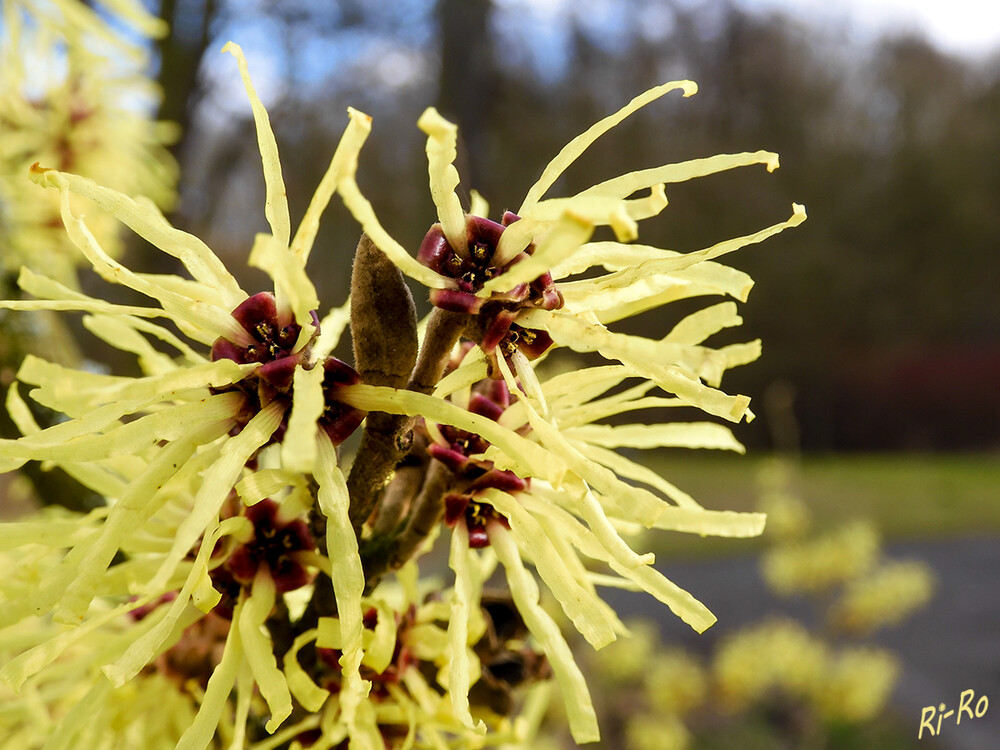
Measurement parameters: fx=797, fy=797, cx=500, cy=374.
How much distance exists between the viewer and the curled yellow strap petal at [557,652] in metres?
0.36

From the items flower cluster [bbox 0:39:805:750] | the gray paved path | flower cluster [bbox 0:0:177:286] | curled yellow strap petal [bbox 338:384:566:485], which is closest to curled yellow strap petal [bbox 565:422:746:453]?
flower cluster [bbox 0:39:805:750]

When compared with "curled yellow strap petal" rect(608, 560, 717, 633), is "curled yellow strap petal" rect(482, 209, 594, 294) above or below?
above

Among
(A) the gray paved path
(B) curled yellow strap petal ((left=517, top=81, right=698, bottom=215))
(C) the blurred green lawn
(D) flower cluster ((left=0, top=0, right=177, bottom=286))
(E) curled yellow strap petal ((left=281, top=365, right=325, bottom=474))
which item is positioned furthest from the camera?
(C) the blurred green lawn

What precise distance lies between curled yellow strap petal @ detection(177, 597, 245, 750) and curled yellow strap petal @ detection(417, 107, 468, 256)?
0.21 m

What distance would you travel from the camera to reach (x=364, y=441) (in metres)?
0.36

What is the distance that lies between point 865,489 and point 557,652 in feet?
27.1

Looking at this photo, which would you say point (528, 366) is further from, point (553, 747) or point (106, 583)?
point (553, 747)

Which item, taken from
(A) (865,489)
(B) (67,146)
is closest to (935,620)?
(A) (865,489)

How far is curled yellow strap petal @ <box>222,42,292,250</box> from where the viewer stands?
1.11 ft

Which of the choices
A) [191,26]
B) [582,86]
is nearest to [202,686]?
[191,26]

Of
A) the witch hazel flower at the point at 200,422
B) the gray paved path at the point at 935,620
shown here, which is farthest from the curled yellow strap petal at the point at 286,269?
the gray paved path at the point at 935,620

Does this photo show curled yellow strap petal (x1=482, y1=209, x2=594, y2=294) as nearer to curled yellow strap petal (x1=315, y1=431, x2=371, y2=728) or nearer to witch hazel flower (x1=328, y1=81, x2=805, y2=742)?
witch hazel flower (x1=328, y1=81, x2=805, y2=742)

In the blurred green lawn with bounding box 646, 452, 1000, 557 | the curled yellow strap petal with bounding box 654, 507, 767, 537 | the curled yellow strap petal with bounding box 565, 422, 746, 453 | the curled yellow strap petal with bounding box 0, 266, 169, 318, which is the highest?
the curled yellow strap petal with bounding box 0, 266, 169, 318

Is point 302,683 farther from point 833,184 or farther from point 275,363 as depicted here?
point 833,184
